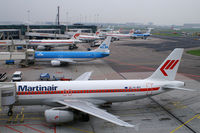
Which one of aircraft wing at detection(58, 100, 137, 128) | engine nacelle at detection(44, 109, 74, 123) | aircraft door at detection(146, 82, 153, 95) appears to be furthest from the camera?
aircraft door at detection(146, 82, 153, 95)

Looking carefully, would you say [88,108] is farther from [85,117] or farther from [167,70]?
[167,70]

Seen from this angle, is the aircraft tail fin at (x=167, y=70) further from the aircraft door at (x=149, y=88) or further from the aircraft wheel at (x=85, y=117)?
the aircraft wheel at (x=85, y=117)

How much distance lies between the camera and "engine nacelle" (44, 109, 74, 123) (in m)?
17.8

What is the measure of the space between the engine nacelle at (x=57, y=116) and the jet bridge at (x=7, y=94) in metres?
4.12

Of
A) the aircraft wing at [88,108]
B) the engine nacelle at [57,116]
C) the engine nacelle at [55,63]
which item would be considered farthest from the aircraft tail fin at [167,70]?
the engine nacelle at [55,63]

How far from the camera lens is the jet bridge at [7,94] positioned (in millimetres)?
18234

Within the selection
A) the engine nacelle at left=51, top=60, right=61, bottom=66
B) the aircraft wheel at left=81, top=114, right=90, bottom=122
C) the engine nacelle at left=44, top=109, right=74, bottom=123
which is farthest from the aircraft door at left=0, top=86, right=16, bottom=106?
the engine nacelle at left=51, top=60, right=61, bottom=66

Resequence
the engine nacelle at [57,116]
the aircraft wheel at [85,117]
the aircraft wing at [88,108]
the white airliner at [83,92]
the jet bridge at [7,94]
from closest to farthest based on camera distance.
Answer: the aircraft wing at [88,108] < the engine nacelle at [57,116] < the jet bridge at [7,94] < the white airliner at [83,92] < the aircraft wheel at [85,117]

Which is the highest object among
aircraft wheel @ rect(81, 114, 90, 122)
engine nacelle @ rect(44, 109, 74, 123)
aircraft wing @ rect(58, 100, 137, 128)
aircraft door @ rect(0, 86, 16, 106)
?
aircraft door @ rect(0, 86, 16, 106)

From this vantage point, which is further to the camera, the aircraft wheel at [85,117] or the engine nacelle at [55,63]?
the engine nacelle at [55,63]

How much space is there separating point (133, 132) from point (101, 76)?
2025cm

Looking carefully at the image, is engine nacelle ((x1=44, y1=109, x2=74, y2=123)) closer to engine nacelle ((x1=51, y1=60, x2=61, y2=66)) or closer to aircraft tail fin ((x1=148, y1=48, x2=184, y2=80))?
aircraft tail fin ((x1=148, y1=48, x2=184, y2=80))

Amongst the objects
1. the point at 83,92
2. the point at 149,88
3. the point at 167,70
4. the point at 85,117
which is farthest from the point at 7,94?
the point at 167,70

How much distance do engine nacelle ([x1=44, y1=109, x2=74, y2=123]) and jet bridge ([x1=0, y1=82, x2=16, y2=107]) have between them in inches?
162
